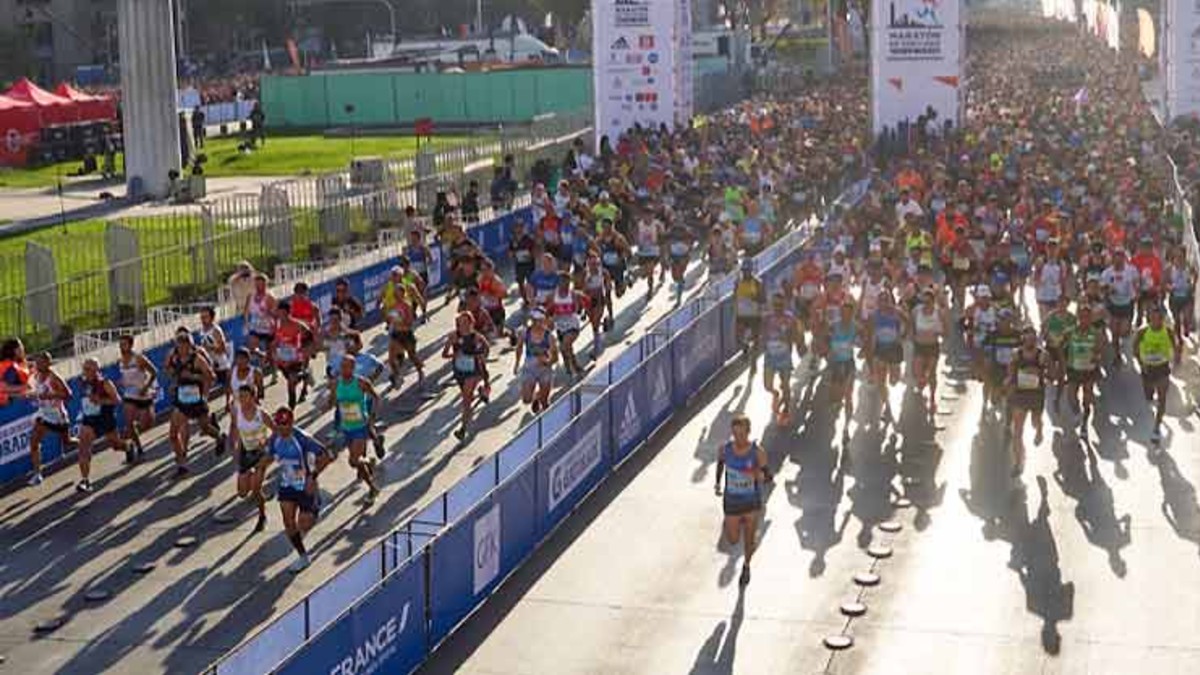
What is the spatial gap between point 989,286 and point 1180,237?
7002 millimetres

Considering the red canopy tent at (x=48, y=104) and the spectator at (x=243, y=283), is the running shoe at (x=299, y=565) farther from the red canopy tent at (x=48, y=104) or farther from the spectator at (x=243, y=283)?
the red canopy tent at (x=48, y=104)

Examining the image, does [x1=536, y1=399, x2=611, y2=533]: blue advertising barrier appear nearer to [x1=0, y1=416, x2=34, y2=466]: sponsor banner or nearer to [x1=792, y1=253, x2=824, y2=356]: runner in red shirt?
[x1=792, y1=253, x2=824, y2=356]: runner in red shirt

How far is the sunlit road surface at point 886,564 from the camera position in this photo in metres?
13.9

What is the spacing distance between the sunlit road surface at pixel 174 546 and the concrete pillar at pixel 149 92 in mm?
26330

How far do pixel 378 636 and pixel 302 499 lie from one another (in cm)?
347

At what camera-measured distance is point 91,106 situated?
61.7 m

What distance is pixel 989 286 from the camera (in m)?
24.5

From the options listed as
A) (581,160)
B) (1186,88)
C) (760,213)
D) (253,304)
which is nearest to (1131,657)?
(253,304)

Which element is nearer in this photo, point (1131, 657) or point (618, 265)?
point (1131, 657)

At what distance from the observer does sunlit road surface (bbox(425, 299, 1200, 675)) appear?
13867 millimetres

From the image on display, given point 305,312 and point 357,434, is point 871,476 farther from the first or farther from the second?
point 305,312

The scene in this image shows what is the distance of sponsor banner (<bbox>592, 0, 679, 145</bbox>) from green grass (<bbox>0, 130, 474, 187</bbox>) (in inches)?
196

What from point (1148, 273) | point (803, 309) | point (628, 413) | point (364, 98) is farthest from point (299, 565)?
point (364, 98)

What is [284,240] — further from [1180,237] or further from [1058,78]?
[1058,78]
